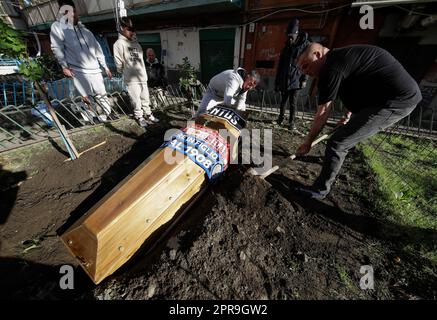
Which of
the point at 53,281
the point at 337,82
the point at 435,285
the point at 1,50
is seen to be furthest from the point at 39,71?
the point at 435,285

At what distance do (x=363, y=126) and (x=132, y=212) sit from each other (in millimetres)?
2675

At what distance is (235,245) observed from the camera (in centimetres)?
184

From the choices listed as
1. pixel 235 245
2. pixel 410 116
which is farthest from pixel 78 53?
pixel 410 116

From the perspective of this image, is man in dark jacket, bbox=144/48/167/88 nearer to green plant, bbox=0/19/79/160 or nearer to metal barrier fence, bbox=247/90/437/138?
metal barrier fence, bbox=247/90/437/138

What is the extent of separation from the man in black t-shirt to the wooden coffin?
1.45 metres

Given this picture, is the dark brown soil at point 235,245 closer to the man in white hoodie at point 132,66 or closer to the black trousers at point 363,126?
the black trousers at point 363,126

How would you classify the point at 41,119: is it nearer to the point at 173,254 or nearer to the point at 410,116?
the point at 173,254

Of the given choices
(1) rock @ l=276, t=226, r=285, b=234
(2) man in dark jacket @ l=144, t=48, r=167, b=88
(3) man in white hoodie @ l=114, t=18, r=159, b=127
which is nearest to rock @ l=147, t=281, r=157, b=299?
(1) rock @ l=276, t=226, r=285, b=234

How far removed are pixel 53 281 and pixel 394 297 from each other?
324 cm

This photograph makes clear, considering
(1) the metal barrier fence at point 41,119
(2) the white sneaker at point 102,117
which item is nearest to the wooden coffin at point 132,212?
(1) the metal barrier fence at point 41,119

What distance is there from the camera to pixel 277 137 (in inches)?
174

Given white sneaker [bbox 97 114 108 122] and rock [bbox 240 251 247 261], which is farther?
white sneaker [bbox 97 114 108 122]

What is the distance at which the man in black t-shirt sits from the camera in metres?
1.96
